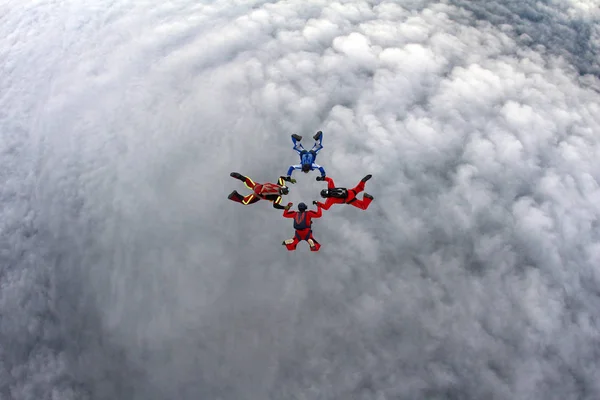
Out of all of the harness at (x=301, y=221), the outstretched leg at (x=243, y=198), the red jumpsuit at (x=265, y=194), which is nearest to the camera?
the harness at (x=301, y=221)

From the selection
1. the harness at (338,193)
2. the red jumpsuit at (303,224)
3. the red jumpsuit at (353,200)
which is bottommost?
the red jumpsuit at (303,224)

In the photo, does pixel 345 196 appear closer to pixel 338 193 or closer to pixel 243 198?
pixel 338 193

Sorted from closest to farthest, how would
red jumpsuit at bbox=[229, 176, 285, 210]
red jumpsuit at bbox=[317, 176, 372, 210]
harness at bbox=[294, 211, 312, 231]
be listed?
harness at bbox=[294, 211, 312, 231] < red jumpsuit at bbox=[229, 176, 285, 210] < red jumpsuit at bbox=[317, 176, 372, 210]

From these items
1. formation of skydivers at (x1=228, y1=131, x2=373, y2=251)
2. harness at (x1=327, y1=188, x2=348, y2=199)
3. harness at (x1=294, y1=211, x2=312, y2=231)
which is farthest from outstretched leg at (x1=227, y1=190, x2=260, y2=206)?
harness at (x1=327, y1=188, x2=348, y2=199)

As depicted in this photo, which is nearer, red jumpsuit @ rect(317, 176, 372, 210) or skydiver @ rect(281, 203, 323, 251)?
skydiver @ rect(281, 203, 323, 251)

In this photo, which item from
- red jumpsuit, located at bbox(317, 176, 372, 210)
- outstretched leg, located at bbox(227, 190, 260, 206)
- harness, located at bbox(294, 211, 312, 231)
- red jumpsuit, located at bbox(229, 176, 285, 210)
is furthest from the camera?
red jumpsuit, located at bbox(317, 176, 372, 210)

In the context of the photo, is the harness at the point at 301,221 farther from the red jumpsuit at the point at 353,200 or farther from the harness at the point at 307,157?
the harness at the point at 307,157

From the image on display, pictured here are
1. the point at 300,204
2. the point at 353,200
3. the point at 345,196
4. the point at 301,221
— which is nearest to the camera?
the point at 301,221

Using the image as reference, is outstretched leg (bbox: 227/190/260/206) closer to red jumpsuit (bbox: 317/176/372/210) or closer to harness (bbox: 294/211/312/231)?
harness (bbox: 294/211/312/231)

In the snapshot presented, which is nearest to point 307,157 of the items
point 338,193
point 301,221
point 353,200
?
point 338,193

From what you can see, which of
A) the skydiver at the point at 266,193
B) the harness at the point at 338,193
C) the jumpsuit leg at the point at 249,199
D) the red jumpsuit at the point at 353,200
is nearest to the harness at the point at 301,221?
the skydiver at the point at 266,193

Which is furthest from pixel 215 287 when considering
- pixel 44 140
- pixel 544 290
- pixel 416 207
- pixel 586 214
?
pixel 586 214
